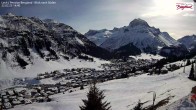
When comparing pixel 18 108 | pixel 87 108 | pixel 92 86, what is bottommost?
pixel 18 108

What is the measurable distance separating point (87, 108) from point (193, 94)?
1382 centimetres

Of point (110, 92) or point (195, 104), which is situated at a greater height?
point (195, 104)

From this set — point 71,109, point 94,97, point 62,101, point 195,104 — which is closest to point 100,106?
point 94,97

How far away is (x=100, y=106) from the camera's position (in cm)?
3225

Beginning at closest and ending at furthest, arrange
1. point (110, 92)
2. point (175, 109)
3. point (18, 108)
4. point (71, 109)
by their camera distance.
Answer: point (175, 109) < point (71, 109) < point (18, 108) < point (110, 92)

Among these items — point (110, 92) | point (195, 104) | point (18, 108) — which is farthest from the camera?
point (110, 92)

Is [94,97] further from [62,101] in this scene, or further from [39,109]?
[62,101]

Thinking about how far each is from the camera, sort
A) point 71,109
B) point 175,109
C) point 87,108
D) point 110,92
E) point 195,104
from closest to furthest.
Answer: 1. point 195,104
2. point 175,109
3. point 87,108
4. point 71,109
5. point 110,92

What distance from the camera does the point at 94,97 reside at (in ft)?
105

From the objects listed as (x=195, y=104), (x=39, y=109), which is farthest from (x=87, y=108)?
(x=39, y=109)

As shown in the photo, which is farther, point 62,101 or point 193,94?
point 62,101

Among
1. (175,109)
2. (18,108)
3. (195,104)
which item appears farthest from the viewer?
(18,108)

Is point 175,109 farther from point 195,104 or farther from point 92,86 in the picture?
point 92,86

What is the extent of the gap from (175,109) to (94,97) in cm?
1156
